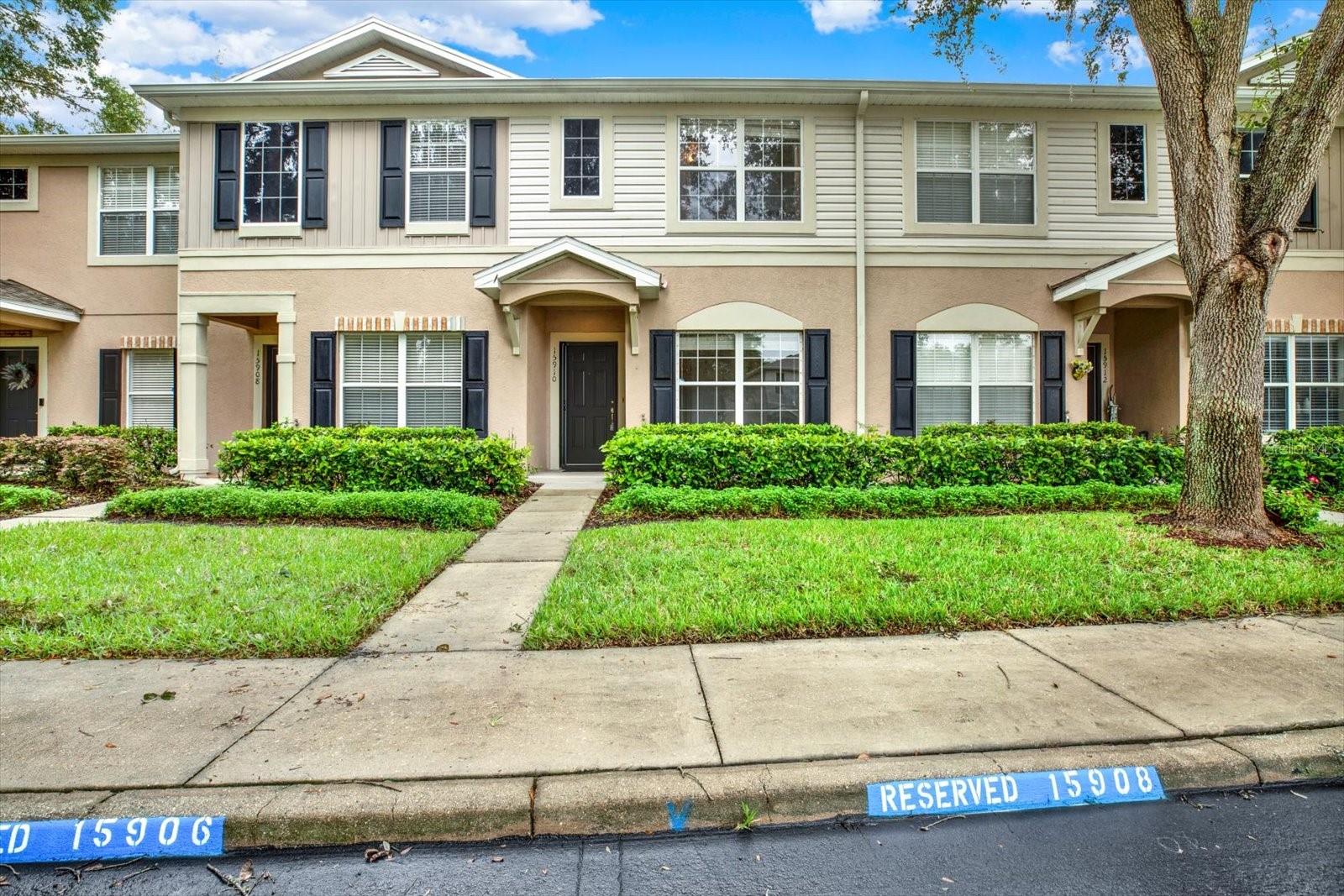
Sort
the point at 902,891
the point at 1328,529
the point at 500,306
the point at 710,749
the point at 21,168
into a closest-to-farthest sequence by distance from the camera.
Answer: the point at 902,891 < the point at 710,749 < the point at 1328,529 < the point at 500,306 < the point at 21,168

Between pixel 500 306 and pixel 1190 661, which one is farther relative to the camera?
pixel 500 306

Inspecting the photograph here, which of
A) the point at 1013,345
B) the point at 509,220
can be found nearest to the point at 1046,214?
the point at 1013,345

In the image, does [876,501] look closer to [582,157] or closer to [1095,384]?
[582,157]

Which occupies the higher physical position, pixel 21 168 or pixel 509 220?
pixel 21 168

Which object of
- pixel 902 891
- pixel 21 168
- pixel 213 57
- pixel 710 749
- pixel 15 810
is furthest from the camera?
pixel 213 57

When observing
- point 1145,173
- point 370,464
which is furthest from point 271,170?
point 1145,173

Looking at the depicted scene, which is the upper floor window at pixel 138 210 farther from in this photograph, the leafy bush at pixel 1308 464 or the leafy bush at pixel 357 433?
the leafy bush at pixel 1308 464

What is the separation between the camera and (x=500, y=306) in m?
10.6

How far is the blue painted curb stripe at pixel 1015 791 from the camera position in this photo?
8.10 ft

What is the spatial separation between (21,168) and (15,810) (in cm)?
1487

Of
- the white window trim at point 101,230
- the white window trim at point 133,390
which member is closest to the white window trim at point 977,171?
the white window trim at point 101,230

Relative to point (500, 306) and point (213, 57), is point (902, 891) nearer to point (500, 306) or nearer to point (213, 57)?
point (500, 306)

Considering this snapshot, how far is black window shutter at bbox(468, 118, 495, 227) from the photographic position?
1088 cm

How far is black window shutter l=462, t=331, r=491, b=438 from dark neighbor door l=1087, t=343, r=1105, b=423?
1025 cm
